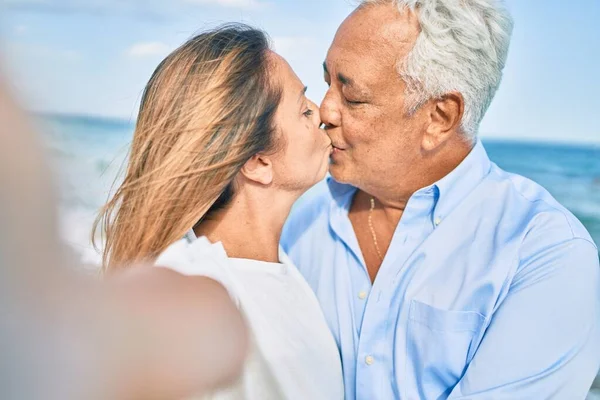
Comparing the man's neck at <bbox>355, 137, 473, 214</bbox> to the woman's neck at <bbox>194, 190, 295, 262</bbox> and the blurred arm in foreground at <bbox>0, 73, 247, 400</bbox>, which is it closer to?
the woman's neck at <bbox>194, 190, 295, 262</bbox>

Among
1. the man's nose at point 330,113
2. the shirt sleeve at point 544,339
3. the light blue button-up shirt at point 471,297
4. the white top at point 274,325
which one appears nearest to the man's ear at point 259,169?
the white top at point 274,325

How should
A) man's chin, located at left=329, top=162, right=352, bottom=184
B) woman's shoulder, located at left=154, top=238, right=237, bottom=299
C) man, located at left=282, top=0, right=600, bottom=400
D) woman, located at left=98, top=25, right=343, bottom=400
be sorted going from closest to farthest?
woman's shoulder, located at left=154, top=238, right=237, bottom=299 < woman, located at left=98, top=25, right=343, bottom=400 < man, located at left=282, top=0, right=600, bottom=400 < man's chin, located at left=329, top=162, right=352, bottom=184

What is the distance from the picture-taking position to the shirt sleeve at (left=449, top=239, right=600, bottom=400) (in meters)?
2.08

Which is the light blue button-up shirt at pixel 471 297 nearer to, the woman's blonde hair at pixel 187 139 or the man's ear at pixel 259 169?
the man's ear at pixel 259 169

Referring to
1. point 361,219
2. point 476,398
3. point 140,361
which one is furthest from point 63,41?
point 140,361

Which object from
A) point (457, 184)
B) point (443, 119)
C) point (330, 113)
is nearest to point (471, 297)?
point (457, 184)

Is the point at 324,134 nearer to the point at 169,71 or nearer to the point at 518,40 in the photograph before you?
the point at 169,71

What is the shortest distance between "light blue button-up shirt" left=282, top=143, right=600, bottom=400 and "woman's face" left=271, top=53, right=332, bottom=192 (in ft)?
1.41

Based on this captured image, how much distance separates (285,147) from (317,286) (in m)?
0.65

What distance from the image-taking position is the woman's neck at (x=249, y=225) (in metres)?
2.19

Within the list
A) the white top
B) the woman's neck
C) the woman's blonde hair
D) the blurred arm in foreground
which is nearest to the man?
the white top

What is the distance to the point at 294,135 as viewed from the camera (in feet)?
7.35

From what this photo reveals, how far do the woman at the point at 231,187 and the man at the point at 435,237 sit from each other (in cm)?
28

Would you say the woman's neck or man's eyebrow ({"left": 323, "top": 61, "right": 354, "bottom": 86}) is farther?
man's eyebrow ({"left": 323, "top": 61, "right": 354, "bottom": 86})
